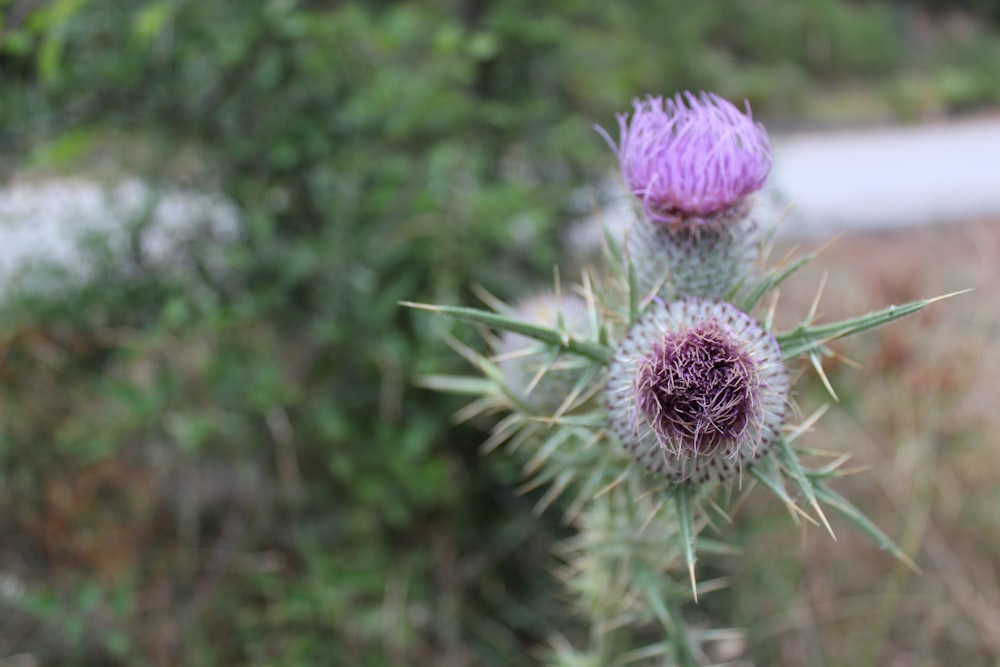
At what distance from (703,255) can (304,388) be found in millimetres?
2272

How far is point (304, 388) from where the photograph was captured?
3902 mm

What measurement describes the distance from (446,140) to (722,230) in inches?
94.4

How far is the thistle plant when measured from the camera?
1.79 meters

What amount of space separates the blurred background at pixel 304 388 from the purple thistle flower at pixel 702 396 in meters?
1.75

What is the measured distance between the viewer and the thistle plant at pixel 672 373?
1790 millimetres

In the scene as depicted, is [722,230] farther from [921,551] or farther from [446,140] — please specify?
[921,551]

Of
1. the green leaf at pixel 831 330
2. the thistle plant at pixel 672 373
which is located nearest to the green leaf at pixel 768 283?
the thistle plant at pixel 672 373

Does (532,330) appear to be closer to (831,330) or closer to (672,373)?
(672,373)

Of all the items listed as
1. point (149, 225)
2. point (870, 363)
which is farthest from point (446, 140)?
point (870, 363)

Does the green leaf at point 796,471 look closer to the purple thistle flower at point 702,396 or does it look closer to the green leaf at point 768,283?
the purple thistle flower at point 702,396

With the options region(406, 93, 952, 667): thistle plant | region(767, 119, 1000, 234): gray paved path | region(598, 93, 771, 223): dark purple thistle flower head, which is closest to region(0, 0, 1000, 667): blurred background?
region(406, 93, 952, 667): thistle plant

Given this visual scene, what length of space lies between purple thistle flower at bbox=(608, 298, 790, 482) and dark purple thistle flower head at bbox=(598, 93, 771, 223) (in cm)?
35

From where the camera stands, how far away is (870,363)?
421cm

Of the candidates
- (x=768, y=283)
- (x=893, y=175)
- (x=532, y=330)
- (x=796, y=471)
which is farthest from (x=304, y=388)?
(x=893, y=175)
